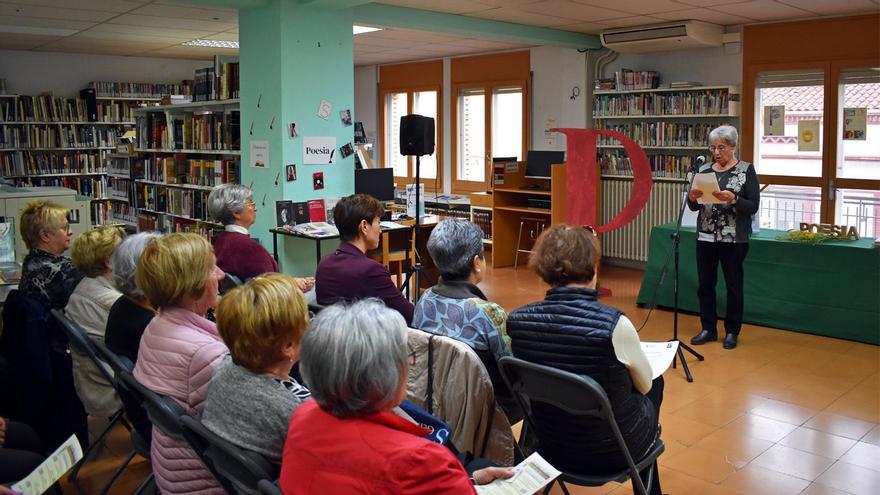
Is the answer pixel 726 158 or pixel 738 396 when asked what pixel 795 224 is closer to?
pixel 726 158

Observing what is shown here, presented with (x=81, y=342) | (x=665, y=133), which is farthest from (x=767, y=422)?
(x=665, y=133)

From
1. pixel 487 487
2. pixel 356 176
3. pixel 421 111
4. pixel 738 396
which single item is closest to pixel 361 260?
pixel 487 487

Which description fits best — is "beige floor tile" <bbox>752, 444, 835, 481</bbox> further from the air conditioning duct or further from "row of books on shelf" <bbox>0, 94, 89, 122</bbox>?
"row of books on shelf" <bbox>0, 94, 89, 122</bbox>

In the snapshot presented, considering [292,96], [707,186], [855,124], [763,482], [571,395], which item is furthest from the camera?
[855,124]

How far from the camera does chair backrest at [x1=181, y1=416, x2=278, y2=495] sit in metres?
1.86

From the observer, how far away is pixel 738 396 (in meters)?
4.59

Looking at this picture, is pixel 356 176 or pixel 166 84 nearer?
pixel 356 176

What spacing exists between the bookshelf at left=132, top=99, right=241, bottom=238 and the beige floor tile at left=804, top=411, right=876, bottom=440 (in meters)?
4.99

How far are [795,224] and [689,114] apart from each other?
5.27 ft

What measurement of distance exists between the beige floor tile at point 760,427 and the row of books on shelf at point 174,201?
5.12 metres

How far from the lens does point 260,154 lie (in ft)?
21.4

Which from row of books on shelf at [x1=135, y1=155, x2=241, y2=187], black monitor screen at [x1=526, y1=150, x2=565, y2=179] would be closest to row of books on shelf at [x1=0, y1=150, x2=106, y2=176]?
row of books on shelf at [x1=135, y1=155, x2=241, y2=187]

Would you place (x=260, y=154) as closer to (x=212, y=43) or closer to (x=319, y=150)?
(x=319, y=150)

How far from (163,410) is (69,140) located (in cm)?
985
